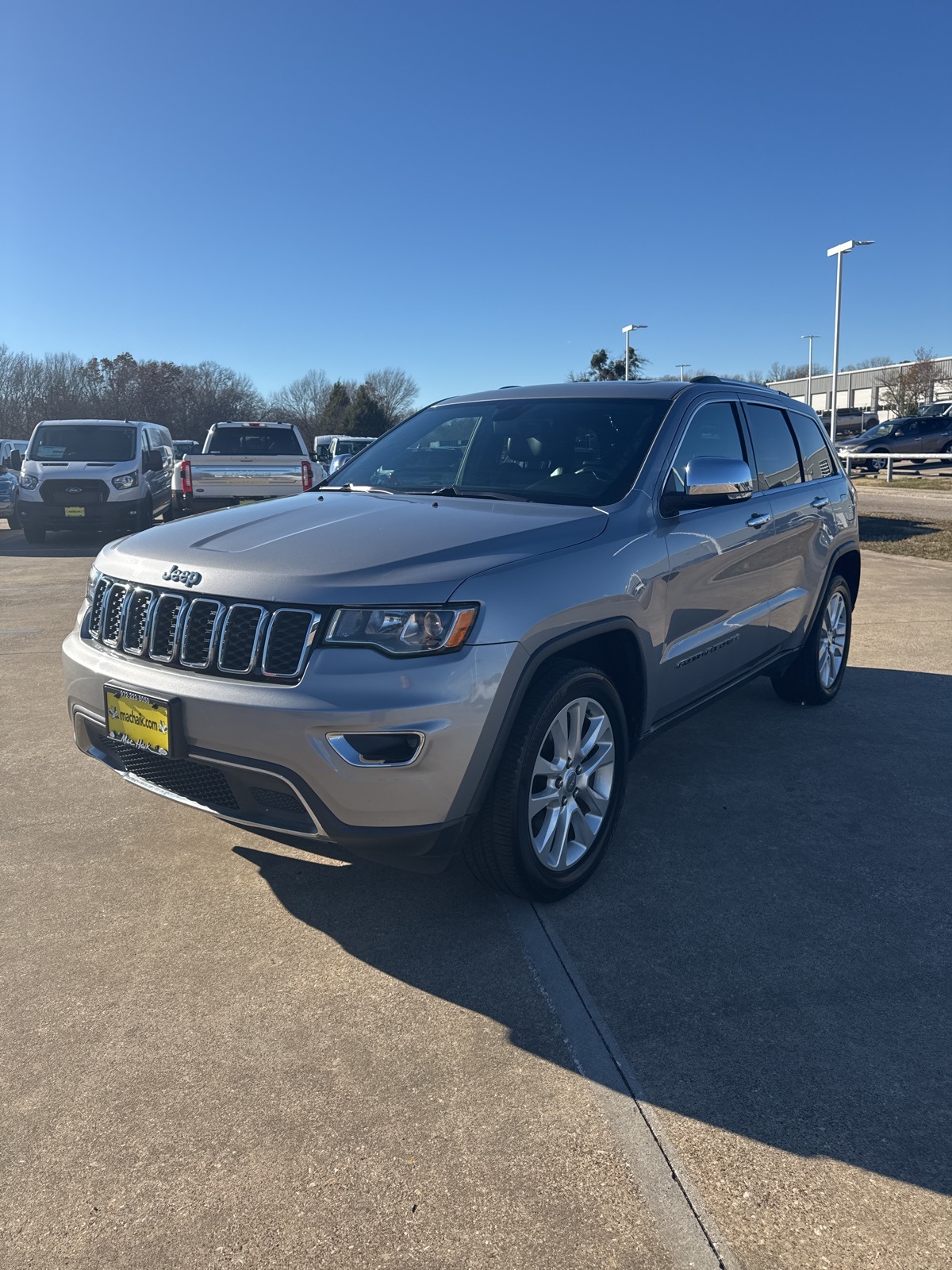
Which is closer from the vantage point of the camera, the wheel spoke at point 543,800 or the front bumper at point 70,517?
the wheel spoke at point 543,800

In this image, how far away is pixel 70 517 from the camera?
15.4 meters

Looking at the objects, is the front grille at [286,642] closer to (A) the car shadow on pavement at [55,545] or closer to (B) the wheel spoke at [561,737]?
(B) the wheel spoke at [561,737]

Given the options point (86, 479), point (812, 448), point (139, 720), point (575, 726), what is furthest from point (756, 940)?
point (86, 479)

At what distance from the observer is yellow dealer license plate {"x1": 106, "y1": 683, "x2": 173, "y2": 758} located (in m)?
3.04

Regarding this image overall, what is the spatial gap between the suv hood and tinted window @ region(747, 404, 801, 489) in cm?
172

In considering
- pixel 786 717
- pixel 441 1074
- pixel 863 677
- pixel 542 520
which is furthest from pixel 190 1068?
pixel 863 677

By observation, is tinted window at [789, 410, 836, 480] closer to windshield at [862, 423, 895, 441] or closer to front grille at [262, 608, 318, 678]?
front grille at [262, 608, 318, 678]

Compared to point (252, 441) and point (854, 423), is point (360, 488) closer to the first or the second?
point (252, 441)

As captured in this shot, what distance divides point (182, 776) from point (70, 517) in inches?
535

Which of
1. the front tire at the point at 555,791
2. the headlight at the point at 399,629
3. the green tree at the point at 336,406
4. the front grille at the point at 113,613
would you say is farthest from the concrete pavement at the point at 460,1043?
the green tree at the point at 336,406

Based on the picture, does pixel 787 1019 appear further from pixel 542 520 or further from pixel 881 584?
pixel 881 584

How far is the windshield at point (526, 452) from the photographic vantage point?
4.00 m

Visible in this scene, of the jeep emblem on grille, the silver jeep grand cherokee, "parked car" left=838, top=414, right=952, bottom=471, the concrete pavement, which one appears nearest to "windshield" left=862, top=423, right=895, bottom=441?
"parked car" left=838, top=414, right=952, bottom=471

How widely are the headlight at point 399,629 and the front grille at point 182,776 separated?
23.4 inches
